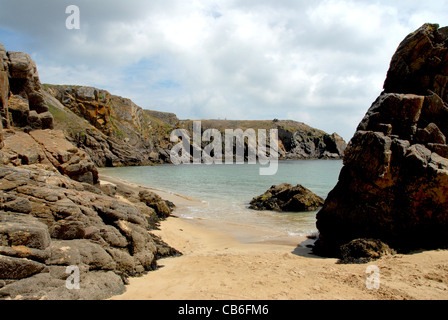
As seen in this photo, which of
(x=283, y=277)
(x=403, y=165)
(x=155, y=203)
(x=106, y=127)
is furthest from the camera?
(x=106, y=127)

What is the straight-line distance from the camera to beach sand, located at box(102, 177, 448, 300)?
5.91 m

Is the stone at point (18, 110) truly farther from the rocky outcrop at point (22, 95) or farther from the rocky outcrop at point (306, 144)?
the rocky outcrop at point (306, 144)

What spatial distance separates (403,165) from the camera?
9.11m

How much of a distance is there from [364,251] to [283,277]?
10.00ft

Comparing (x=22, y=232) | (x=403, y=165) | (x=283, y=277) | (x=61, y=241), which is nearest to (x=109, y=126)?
(x=61, y=241)

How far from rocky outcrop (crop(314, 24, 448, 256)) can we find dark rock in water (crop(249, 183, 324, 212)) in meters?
10.5

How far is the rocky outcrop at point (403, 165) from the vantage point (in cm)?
886

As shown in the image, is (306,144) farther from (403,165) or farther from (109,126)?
(403,165)

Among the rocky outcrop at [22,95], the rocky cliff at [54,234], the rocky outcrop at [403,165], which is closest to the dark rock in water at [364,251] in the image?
the rocky outcrop at [403,165]

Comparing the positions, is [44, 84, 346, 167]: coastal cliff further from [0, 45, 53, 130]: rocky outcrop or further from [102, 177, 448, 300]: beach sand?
[102, 177, 448, 300]: beach sand

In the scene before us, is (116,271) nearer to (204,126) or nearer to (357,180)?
(357,180)

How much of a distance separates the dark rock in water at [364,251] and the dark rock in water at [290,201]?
1231cm
